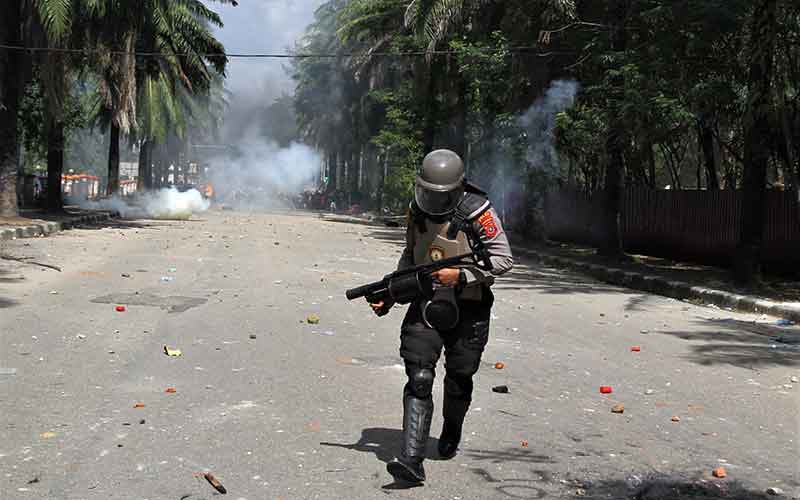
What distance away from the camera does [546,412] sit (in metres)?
6.34

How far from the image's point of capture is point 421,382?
471 centimetres

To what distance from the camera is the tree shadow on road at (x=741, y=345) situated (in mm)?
9008

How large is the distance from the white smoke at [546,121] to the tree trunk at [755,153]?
7.47m

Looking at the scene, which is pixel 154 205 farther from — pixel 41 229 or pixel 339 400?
pixel 339 400

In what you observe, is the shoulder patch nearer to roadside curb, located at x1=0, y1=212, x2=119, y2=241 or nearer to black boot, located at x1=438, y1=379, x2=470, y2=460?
black boot, located at x1=438, y1=379, x2=470, y2=460

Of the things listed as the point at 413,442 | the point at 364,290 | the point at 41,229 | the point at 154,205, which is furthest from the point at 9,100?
the point at 413,442

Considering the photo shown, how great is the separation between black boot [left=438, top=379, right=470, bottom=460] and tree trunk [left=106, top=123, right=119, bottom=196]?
117 ft

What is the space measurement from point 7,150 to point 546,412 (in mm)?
22428

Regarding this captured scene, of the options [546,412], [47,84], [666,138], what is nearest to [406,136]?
[47,84]

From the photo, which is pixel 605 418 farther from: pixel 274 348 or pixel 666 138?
pixel 666 138

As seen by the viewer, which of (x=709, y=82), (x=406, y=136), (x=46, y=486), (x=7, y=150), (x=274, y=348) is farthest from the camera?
(x=406, y=136)

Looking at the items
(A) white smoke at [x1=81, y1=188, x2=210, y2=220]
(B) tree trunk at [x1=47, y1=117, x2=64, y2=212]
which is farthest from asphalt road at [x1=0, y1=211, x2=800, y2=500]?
(A) white smoke at [x1=81, y1=188, x2=210, y2=220]

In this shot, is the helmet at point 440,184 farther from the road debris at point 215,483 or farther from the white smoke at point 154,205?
the white smoke at point 154,205

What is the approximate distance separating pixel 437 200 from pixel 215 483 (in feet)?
5.42
